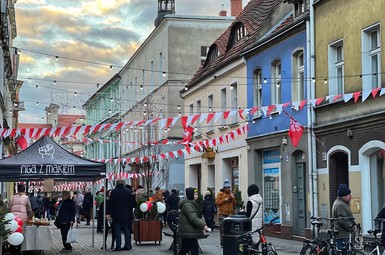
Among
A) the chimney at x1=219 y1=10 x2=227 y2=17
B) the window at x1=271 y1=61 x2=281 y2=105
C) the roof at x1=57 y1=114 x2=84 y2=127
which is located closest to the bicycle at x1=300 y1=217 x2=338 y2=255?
the window at x1=271 y1=61 x2=281 y2=105

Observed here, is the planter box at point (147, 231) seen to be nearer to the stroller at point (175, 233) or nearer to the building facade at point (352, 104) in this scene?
the stroller at point (175, 233)

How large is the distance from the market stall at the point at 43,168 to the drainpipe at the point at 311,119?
22.7 ft

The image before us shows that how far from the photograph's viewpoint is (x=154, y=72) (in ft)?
158

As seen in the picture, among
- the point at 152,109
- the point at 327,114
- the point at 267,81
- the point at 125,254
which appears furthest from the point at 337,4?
the point at 152,109

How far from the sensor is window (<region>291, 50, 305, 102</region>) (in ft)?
78.0

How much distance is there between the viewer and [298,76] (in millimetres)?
24000

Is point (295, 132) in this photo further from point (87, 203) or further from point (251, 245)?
point (87, 203)

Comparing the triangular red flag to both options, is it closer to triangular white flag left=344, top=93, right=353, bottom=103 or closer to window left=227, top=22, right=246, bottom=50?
triangular white flag left=344, top=93, right=353, bottom=103

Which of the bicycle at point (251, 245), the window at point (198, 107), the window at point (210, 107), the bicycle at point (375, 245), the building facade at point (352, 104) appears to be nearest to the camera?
the bicycle at point (375, 245)

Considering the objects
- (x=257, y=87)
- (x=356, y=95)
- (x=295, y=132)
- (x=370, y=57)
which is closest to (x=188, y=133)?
(x=257, y=87)

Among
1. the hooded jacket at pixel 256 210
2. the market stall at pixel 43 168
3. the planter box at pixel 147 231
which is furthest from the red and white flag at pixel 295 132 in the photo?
the hooded jacket at pixel 256 210

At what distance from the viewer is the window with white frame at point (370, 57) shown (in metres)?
19.0

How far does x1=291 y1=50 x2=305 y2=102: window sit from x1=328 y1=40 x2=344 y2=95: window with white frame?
2295 mm

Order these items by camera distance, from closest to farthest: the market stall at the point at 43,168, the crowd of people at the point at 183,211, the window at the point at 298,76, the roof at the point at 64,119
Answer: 1. the crowd of people at the point at 183,211
2. the market stall at the point at 43,168
3. the window at the point at 298,76
4. the roof at the point at 64,119
